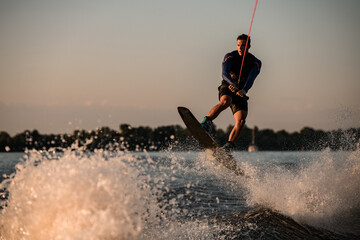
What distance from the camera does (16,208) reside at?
14.7 feet

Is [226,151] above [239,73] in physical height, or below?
below

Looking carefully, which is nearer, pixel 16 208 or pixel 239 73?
pixel 16 208

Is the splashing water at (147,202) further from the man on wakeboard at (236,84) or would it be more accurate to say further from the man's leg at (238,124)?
the man on wakeboard at (236,84)

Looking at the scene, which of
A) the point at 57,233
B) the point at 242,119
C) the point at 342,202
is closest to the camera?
the point at 57,233

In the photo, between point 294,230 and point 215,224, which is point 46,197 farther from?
point 294,230

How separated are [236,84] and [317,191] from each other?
2588 mm

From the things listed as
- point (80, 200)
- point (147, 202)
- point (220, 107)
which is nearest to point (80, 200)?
point (80, 200)

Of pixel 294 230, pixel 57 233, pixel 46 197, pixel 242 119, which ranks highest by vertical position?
pixel 242 119

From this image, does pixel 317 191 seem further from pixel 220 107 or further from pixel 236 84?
pixel 236 84

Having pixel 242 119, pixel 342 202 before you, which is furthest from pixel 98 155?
pixel 342 202

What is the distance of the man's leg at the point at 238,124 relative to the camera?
6.89 meters

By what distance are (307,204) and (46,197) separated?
14.3ft

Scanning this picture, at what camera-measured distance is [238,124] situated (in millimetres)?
6977

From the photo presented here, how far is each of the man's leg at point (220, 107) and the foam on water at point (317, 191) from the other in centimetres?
142
